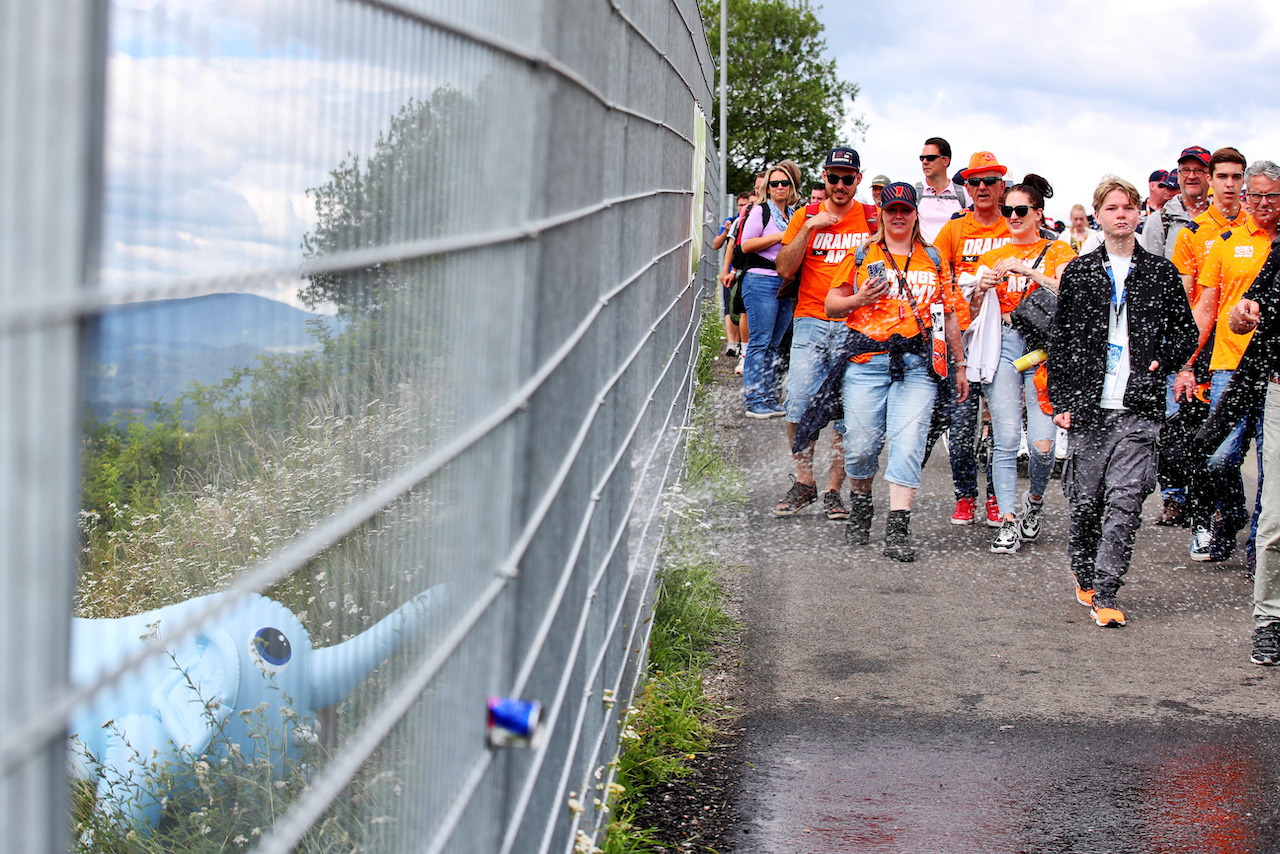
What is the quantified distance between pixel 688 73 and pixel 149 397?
6.98 m

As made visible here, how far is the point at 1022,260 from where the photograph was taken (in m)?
8.11

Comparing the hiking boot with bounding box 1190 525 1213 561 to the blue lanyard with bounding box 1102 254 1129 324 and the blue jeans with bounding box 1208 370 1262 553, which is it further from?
the blue lanyard with bounding box 1102 254 1129 324

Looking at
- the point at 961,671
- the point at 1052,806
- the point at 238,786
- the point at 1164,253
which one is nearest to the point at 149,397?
the point at 238,786

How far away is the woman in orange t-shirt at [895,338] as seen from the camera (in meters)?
7.50

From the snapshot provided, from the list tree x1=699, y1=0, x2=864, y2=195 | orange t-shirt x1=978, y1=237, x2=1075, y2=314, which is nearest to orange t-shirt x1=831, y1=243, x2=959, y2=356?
orange t-shirt x1=978, y1=237, x2=1075, y2=314

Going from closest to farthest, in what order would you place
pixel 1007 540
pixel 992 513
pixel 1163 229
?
1. pixel 1007 540
2. pixel 992 513
3. pixel 1163 229

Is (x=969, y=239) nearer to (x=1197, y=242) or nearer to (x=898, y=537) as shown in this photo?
(x=1197, y=242)

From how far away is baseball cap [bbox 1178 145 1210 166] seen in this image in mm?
9547

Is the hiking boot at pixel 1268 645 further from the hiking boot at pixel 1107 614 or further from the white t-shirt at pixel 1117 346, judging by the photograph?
the white t-shirt at pixel 1117 346

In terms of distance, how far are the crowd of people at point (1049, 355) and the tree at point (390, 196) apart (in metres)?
4.94

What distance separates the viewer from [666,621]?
573cm

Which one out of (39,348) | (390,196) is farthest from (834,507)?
(39,348)

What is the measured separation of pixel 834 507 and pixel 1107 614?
2580 millimetres

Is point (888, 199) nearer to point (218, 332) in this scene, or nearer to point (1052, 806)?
point (1052, 806)
